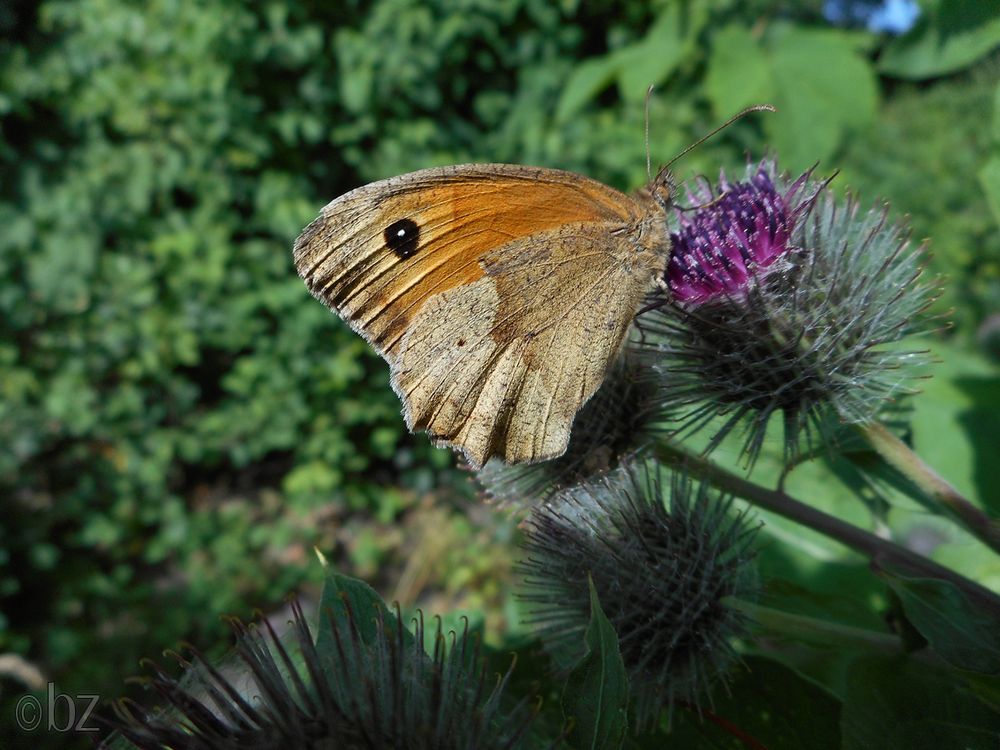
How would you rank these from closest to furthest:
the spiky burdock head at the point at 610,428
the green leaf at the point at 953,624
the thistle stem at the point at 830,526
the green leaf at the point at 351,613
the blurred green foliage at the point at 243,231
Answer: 1. the green leaf at the point at 351,613
2. the green leaf at the point at 953,624
3. the thistle stem at the point at 830,526
4. the spiky burdock head at the point at 610,428
5. the blurred green foliage at the point at 243,231

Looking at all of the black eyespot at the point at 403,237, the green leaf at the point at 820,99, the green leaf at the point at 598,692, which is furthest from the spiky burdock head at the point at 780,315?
the green leaf at the point at 820,99

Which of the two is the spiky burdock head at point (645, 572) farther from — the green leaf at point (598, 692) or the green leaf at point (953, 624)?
the green leaf at point (598, 692)

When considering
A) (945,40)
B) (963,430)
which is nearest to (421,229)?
(945,40)

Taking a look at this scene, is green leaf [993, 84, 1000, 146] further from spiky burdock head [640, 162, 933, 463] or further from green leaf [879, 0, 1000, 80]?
spiky burdock head [640, 162, 933, 463]

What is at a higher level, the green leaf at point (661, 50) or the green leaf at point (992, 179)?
the green leaf at point (661, 50)

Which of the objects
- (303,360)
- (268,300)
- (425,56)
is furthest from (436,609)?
(425,56)
